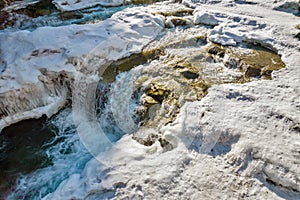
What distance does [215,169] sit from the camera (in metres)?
2.95

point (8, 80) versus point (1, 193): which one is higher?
point (8, 80)

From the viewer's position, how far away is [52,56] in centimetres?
463

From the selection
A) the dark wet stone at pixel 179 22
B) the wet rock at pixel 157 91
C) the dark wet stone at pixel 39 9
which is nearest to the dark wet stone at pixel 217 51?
the dark wet stone at pixel 179 22

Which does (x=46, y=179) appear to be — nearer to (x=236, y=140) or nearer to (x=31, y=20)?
(x=236, y=140)

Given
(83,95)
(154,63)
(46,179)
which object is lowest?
(46,179)

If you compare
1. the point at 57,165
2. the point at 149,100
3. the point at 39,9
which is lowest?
the point at 57,165

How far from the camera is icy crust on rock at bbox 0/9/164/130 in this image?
13.4ft

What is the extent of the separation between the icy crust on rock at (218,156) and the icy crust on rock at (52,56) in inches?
69.2

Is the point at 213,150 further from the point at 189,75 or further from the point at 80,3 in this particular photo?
the point at 80,3

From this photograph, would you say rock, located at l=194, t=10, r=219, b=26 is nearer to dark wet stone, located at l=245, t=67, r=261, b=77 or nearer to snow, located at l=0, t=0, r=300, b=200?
snow, located at l=0, t=0, r=300, b=200

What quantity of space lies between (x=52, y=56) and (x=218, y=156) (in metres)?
3.54

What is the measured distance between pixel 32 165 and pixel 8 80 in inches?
64.7

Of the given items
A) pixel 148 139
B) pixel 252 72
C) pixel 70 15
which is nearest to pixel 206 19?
pixel 252 72

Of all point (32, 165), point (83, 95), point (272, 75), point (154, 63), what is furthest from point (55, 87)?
point (272, 75)
